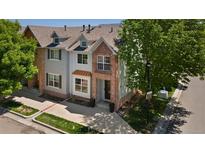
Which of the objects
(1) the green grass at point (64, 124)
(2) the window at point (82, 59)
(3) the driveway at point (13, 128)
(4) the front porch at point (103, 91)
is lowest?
(3) the driveway at point (13, 128)

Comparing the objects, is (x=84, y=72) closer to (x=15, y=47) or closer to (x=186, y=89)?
(x=15, y=47)

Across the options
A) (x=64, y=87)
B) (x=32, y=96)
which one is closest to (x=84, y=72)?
(x=64, y=87)

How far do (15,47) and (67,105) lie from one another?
18.1 feet

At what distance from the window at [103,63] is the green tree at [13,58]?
4.88 metres

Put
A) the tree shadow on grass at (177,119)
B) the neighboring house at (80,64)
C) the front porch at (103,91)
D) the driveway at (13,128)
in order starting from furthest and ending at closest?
→ the front porch at (103,91) → the neighboring house at (80,64) → the tree shadow on grass at (177,119) → the driveway at (13,128)

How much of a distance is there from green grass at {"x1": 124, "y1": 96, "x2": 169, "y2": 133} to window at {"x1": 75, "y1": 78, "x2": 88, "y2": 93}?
3970 millimetres

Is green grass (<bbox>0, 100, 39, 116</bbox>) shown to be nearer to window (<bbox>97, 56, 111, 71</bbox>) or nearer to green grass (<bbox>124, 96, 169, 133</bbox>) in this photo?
window (<bbox>97, 56, 111, 71</bbox>)

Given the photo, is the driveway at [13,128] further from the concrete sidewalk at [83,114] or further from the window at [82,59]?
the window at [82,59]

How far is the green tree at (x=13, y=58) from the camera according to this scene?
15.8 metres

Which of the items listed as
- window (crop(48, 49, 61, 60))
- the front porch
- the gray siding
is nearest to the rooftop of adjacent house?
window (crop(48, 49, 61, 60))

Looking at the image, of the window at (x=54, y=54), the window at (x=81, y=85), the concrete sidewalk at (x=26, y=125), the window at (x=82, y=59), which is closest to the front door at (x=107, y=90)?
the window at (x=81, y=85)

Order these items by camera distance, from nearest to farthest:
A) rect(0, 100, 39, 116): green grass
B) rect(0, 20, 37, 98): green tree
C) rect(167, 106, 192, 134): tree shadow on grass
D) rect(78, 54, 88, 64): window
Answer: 1. rect(167, 106, 192, 134): tree shadow on grass
2. rect(0, 20, 37, 98): green tree
3. rect(0, 100, 39, 116): green grass
4. rect(78, 54, 88, 64): window

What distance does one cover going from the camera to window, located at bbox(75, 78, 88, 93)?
61.1ft

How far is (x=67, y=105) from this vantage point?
17688 millimetres
